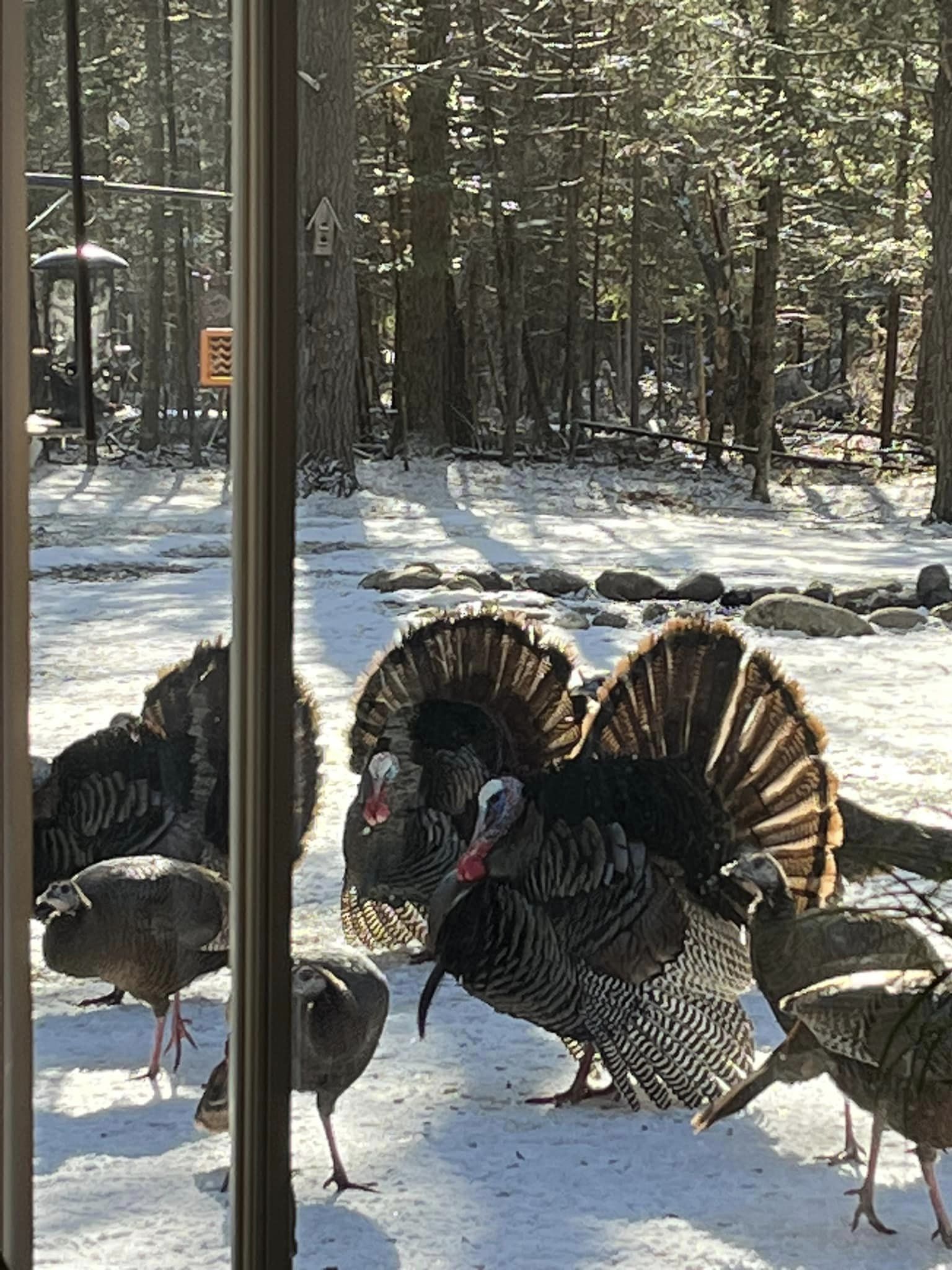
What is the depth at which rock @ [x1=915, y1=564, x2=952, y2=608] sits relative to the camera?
5.98 ft

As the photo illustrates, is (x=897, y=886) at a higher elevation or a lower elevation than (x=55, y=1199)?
higher

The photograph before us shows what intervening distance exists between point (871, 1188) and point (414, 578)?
0.74 m

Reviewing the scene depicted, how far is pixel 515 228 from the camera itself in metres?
1.82

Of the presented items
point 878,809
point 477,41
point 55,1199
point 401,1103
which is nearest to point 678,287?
point 477,41

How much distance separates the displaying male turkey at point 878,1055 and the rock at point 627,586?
419 mm

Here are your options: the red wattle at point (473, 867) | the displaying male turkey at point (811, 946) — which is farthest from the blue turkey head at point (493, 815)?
the displaying male turkey at point (811, 946)

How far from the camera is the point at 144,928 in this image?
1929 millimetres

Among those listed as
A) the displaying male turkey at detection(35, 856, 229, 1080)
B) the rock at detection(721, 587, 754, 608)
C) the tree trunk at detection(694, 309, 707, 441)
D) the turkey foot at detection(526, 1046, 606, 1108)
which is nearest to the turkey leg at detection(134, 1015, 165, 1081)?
the displaying male turkey at detection(35, 856, 229, 1080)

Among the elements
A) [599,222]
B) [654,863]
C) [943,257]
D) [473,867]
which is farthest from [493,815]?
[943,257]

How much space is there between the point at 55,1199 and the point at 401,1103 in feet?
1.25

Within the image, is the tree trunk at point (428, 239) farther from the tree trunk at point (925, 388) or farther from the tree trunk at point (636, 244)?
the tree trunk at point (925, 388)

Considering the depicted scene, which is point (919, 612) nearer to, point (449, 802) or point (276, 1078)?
point (449, 802)

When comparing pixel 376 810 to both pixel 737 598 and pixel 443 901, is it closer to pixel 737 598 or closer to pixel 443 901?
pixel 443 901

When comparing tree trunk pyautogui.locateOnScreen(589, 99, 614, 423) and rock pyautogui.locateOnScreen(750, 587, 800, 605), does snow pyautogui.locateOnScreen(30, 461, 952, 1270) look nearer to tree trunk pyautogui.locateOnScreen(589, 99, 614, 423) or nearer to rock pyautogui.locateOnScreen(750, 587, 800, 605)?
rock pyautogui.locateOnScreen(750, 587, 800, 605)
